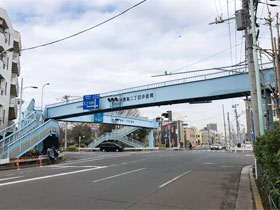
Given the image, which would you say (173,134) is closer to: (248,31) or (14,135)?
(14,135)

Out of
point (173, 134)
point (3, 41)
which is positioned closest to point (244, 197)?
point (3, 41)

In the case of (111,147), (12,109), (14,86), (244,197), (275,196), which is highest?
(14,86)

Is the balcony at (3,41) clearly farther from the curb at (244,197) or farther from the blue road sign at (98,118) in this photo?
the curb at (244,197)

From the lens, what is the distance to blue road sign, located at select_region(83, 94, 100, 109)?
82.5ft

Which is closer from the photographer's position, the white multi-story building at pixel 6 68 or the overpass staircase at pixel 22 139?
the overpass staircase at pixel 22 139

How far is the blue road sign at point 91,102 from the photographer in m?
25.1

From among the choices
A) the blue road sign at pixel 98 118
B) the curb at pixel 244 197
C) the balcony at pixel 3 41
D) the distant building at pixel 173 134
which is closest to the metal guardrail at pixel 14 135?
the balcony at pixel 3 41

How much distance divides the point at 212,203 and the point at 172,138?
3053 inches

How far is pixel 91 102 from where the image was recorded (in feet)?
83.0

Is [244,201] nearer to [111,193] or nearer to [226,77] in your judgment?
[111,193]

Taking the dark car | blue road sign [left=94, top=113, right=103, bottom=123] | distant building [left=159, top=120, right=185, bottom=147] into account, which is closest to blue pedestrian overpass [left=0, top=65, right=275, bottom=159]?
blue road sign [left=94, top=113, right=103, bottom=123]

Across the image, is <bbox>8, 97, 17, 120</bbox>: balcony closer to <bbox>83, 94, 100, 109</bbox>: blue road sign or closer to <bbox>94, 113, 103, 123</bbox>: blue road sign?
<bbox>94, 113, 103, 123</bbox>: blue road sign

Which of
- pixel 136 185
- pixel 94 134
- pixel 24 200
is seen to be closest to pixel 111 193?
pixel 136 185

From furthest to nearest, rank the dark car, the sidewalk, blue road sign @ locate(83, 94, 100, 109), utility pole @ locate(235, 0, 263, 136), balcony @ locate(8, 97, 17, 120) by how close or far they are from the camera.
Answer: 1. the dark car
2. balcony @ locate(8, 97, 17, 120)
3. blue road sign @ locate(83, 94, 100, 109)
4. utility pole @ locate(235, 0, 263, 136)
5. the sidewalk
